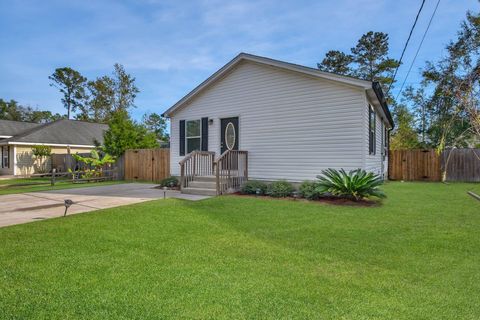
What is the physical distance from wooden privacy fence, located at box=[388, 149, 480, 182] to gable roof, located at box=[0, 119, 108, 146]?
64.6 ft

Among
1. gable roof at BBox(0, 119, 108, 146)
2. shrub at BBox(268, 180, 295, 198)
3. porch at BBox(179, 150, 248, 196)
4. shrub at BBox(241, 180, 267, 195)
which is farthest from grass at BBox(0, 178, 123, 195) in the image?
gable roof at BBox(0, 119, 108, 146)

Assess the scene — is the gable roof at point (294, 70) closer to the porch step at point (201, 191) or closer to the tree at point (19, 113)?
the porch step at point (201, 191)

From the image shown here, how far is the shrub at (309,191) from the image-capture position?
7.83m

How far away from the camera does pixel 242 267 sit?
321 cm

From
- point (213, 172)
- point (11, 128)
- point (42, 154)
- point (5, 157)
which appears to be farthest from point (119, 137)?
point (11, 128)

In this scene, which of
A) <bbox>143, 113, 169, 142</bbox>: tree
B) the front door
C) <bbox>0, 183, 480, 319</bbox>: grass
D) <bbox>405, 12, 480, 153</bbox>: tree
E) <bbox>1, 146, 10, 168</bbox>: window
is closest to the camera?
<bbox>0, 183, 480, 319</bbox>: grass

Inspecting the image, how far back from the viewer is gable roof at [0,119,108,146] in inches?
824

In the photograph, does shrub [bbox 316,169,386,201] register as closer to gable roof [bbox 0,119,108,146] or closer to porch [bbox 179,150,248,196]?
porch [bbox 179,150,248,196]

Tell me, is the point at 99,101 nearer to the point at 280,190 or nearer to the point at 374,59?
the point at 374,59

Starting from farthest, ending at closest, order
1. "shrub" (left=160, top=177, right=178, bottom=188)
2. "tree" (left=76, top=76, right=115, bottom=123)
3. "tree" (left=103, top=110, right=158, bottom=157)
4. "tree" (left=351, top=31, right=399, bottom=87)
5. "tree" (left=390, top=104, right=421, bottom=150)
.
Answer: "tree" (left=76, top=76, right=115, bottom=123), "tree" (left=351, top=31, right=399, bottom=87), "tree" (left=390, top=104, right=421, bottom=150), "tree" (left=103, top=110, right=158, bottom=157), "shrub" (left=160, top=177, right=178, bottom=188)

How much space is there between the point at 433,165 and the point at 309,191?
989 cm

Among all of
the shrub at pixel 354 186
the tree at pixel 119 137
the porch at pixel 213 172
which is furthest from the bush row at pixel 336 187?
the tree at pixel 119 137

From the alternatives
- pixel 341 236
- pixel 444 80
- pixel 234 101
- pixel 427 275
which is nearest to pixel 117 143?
pixel 234 101

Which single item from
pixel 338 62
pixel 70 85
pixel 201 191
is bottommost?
pixel 201 191
